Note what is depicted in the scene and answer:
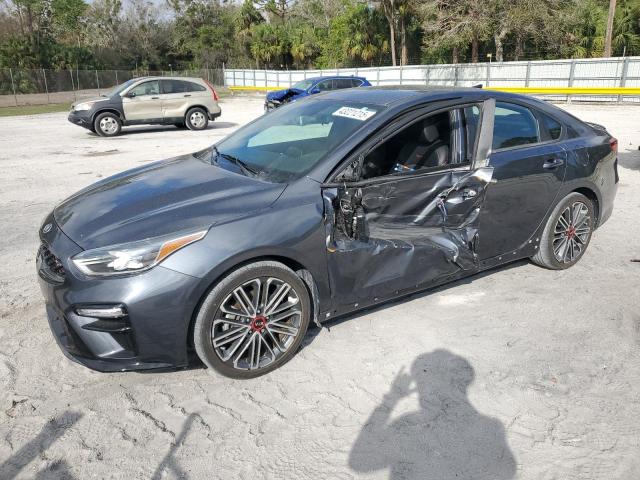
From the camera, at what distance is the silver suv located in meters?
14.5

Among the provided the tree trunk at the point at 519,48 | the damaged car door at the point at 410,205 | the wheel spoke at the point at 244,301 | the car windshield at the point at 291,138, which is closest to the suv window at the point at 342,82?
the car windshield at the point at 291,138

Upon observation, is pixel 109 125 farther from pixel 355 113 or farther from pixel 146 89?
pixel 355 113

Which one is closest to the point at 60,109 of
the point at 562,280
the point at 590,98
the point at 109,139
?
the point at 109,139

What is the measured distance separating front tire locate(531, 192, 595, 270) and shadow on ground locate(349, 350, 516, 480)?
1916 mm

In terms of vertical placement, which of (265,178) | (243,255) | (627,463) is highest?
(265,178)

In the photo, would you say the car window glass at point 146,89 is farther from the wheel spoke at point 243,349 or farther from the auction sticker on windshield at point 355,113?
the wheel spoke at point 243,349

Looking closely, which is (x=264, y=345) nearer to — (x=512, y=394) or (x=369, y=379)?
(x=369, y=379)

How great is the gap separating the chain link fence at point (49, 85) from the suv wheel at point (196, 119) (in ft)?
53.2

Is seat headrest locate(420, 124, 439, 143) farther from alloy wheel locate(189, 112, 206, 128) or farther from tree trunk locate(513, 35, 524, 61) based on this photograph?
tree trunk locate(513, 35, 524, 61)

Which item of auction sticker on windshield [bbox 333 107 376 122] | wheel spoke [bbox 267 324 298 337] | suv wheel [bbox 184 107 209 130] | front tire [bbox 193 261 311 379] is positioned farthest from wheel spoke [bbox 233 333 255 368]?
suv wheel [bbox 184 107 209 130]

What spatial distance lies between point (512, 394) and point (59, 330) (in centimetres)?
265

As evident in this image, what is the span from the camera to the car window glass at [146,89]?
15000 mm

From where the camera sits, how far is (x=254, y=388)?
3131 mm

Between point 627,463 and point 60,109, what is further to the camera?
point 60,109
